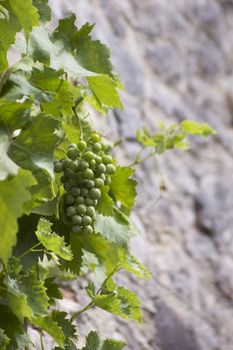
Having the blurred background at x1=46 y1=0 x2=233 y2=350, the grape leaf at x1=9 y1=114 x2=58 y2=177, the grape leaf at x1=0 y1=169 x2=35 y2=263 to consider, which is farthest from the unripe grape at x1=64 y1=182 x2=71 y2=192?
the blurred background at x1=46 y1=0 x2=233 y2=350

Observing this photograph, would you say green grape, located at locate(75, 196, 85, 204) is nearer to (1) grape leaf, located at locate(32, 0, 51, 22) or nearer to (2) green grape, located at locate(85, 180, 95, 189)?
(2) green grape, located at locate(85, 180, 95, 189)

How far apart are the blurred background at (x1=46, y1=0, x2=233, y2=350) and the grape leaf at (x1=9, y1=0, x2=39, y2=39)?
0.85 m

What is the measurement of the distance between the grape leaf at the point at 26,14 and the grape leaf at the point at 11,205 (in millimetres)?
255

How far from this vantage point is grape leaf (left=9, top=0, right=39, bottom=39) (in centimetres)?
108

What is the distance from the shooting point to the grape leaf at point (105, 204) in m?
1.21

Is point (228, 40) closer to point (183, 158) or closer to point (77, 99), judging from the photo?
point (183, 158)

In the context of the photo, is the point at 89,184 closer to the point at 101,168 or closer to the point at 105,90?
the point at 101,168

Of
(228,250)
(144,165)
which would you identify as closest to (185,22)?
(144,165)

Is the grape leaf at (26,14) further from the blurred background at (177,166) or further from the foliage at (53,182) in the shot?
the blurred background at (177,166)

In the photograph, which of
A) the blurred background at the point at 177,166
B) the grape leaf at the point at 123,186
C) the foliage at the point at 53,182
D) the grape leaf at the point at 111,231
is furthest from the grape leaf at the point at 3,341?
the blurred background at the point at 177,166

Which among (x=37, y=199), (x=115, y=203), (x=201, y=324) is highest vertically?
(x=37, y=199)

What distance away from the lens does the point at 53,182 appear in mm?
1184

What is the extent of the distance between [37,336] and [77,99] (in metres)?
0.51

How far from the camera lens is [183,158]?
8.96 ft
